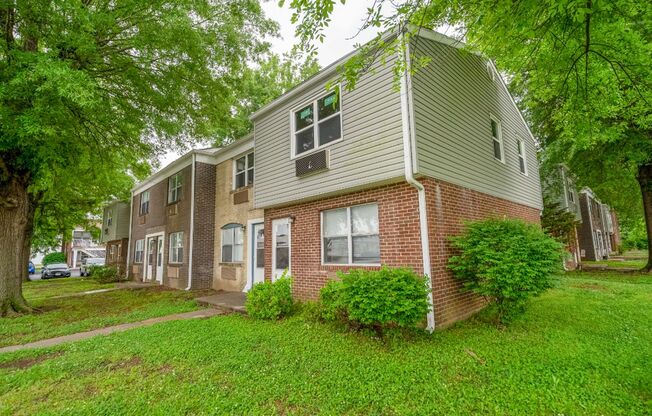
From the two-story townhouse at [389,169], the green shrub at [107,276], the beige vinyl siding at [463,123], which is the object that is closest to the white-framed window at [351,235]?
the two-story townhouse at [389,169]

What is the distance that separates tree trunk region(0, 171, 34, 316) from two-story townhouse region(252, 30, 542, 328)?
6790 millimetres

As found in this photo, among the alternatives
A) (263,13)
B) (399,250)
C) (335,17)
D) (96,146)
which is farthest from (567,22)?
(96,146)

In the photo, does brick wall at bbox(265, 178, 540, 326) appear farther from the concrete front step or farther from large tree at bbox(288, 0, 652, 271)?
large tree at bbox(288, 0, 652, 271)

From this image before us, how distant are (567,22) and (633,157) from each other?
1168cm

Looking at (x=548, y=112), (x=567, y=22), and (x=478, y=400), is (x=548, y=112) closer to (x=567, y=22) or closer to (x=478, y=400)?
(x=567, y=22)

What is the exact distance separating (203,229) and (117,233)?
1258 cm

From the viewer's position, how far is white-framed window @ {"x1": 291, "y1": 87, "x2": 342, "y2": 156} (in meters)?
7.29

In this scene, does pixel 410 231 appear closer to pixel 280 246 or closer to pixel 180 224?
pixel 280 246

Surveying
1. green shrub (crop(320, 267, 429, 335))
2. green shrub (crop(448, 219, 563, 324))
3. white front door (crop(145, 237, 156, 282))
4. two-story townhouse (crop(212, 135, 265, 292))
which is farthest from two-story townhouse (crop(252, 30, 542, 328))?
white front door (crop(145, 237, 156, 282))

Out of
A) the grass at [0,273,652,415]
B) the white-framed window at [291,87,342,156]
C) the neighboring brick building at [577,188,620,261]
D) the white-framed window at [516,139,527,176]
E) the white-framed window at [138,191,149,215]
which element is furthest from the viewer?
the neighboring brick building at [577,188,620,261]

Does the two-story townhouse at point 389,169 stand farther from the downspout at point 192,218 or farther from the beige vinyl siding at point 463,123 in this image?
Answer: the downspout at point 192,218

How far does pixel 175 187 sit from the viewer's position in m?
14.9

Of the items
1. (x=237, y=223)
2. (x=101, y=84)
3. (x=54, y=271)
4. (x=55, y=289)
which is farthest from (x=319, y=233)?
(x=54, y=271)

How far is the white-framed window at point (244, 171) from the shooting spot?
1148cm
